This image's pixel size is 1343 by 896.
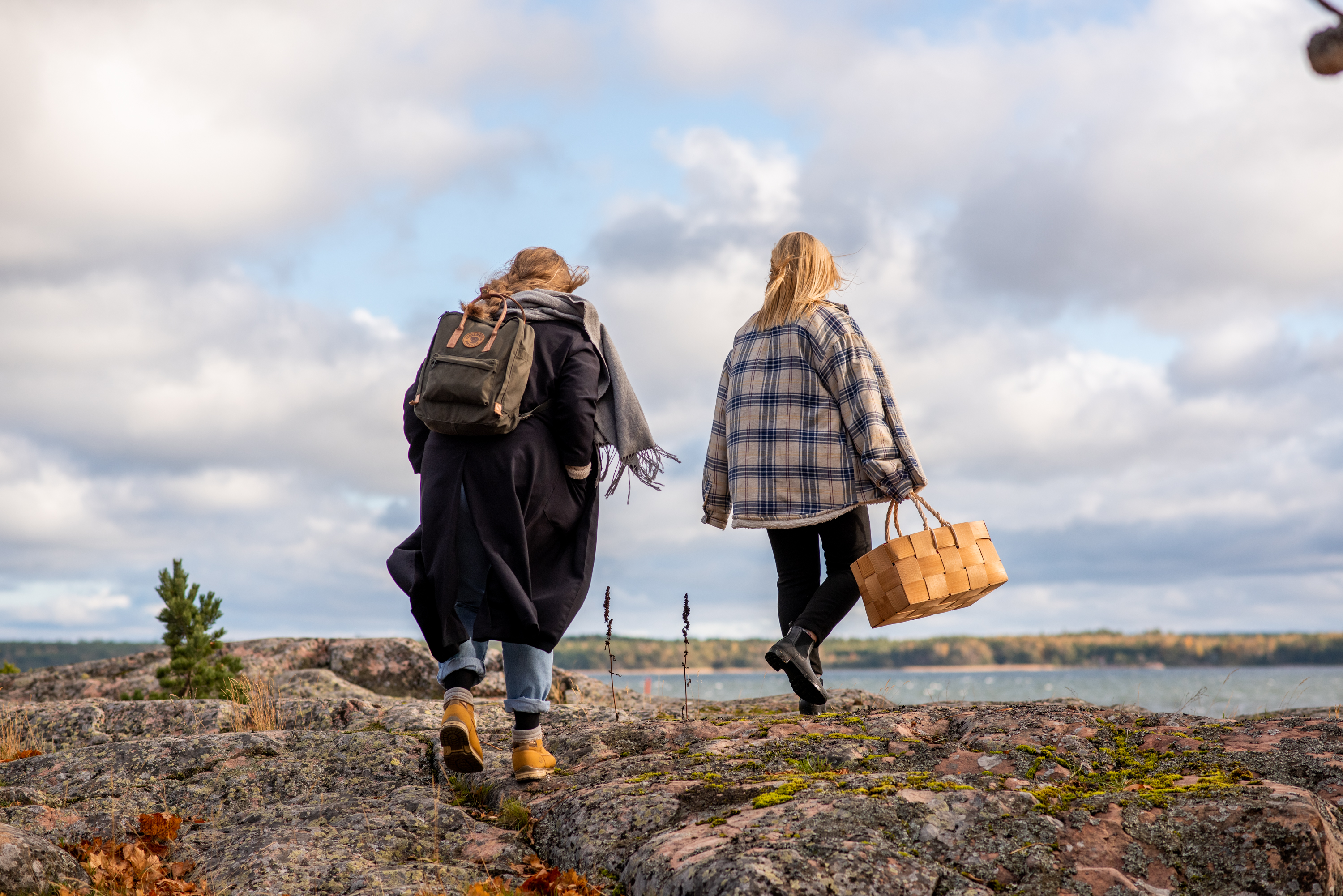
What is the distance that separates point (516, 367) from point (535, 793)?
2.14 m

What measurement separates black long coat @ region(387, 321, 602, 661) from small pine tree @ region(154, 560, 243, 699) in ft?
19.6

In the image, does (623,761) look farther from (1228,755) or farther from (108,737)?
(108,737)

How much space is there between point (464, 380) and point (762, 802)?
2.42 m

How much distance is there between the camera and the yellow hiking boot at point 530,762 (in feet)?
16.4

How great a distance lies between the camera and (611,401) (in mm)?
5559

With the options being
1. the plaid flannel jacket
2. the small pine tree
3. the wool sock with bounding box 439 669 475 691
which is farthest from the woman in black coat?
the small pine tree

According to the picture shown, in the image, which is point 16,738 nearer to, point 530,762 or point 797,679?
point 530,762

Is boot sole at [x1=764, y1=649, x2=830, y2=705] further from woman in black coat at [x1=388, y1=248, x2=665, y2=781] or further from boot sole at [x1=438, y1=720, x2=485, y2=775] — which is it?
boot sole at [x1=438, y1=720, x2=485, y2=775]

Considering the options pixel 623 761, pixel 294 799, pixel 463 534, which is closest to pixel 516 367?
pixel 463 534

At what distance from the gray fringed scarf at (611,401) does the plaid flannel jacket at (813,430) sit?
100 cm

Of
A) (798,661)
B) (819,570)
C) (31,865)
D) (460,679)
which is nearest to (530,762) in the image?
(460,679)

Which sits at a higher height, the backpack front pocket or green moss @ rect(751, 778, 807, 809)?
the backpack front pocket

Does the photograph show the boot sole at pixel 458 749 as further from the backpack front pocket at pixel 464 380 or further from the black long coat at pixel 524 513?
the backpack front pocket at pixel 464 380

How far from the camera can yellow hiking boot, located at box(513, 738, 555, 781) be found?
4984 millimetres
